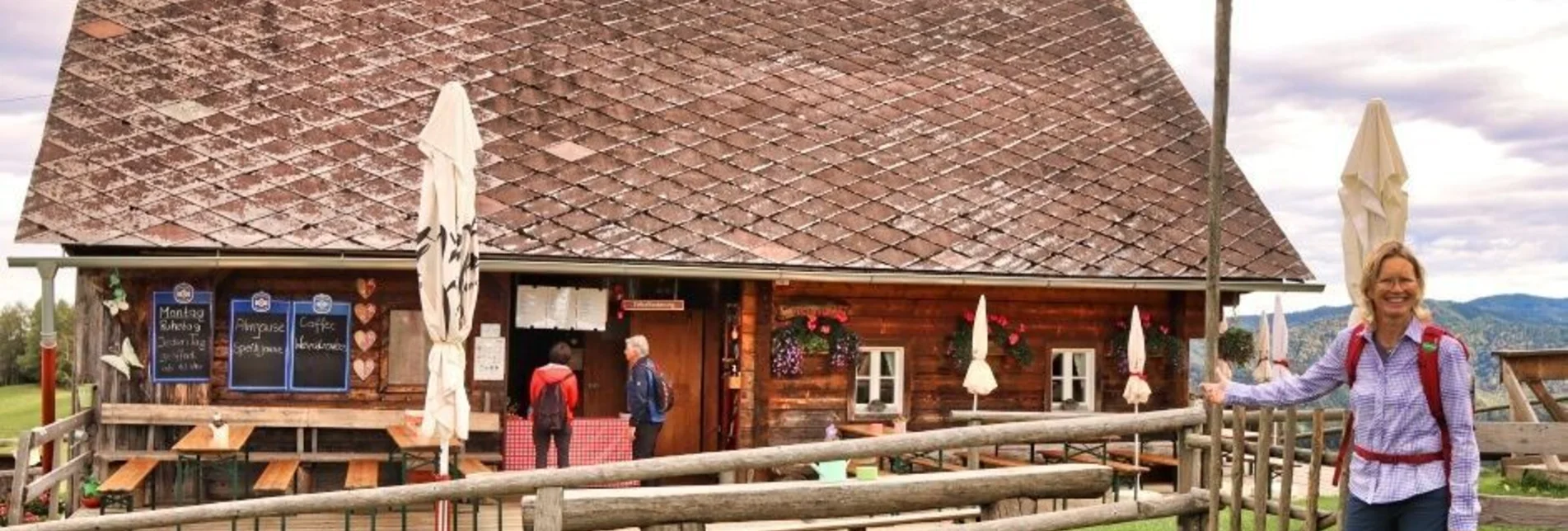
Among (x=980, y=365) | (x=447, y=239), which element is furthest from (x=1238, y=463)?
(x=980, y=365)

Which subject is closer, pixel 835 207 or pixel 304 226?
pixel 304 226

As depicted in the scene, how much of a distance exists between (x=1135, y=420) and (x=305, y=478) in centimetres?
894

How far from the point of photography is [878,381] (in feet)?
52.8

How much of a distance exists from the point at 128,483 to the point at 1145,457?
359 inches

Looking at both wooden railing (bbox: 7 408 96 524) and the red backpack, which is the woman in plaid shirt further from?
wooden railing (bbox: 7 408 96 524)

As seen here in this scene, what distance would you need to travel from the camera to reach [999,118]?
59.6ft

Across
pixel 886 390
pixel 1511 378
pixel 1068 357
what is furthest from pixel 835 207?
pixel 1511 378

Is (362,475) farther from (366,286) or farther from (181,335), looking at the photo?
(181,335)

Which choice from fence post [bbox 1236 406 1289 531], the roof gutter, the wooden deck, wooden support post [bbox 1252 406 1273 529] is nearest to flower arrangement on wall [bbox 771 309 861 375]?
the roof gutter

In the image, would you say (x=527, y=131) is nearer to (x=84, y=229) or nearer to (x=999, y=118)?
Result: (x=84, y=229)

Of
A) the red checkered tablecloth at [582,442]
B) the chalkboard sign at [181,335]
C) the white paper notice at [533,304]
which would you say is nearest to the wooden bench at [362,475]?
the red checkered tablecloth at [582,442]

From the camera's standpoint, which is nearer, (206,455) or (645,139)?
(206,455)

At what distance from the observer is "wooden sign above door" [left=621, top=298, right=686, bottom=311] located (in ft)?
50.7

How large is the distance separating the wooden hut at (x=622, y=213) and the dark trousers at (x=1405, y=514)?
8.93 metres
